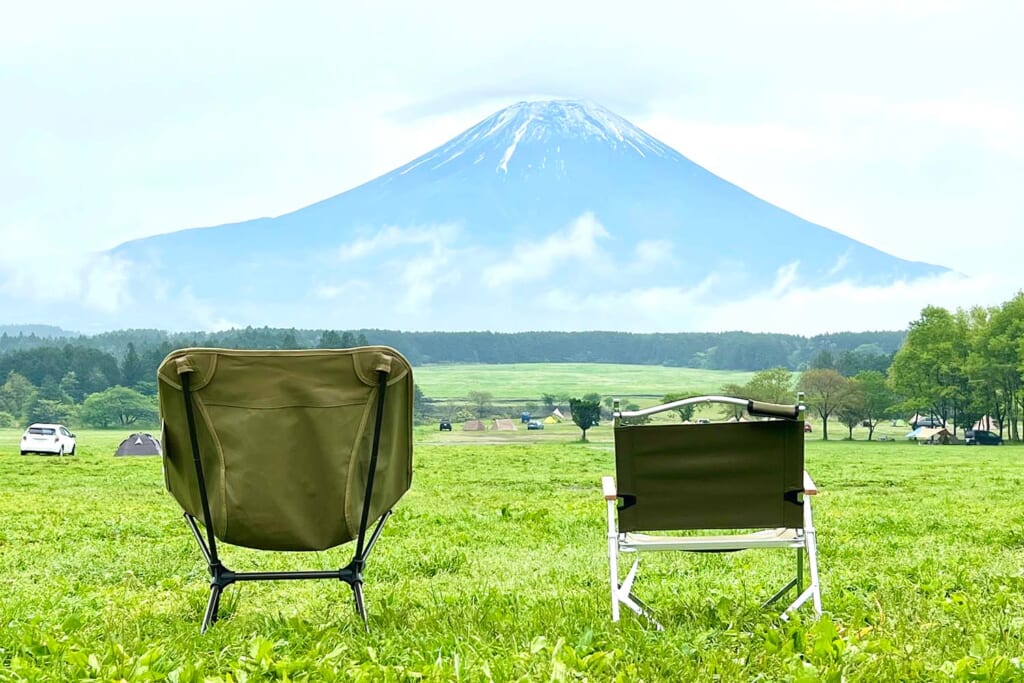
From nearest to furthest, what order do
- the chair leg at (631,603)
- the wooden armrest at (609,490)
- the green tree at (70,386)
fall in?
1. the chair leg at (631,603)
2. the wooden armrest at (609,490)
3. the green tree at (70,386)

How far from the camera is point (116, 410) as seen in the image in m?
106

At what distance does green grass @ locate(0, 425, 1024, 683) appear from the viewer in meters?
3.27

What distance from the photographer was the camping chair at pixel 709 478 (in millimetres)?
4203

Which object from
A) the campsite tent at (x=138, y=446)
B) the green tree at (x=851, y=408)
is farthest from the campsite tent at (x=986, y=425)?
the campsite tent at (x=138, y=446)

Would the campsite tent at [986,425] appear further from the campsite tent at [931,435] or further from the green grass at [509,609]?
the green grass at [509,609]

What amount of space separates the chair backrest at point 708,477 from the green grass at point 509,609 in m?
0.33

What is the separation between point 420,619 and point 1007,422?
7946 cm

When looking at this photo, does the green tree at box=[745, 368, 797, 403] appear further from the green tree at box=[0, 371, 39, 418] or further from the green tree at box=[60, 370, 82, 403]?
the green tree at box=[0, 371, 39, 418]

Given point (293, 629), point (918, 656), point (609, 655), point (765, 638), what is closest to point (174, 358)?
point (293, 629)

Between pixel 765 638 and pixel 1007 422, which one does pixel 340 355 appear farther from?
pixel 1007 422

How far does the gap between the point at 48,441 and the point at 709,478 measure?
37556 mm

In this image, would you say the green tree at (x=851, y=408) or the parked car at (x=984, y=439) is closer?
the parked car at (x=984, y=439)

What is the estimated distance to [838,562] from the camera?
6.09m

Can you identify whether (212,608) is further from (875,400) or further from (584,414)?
(875,400)
